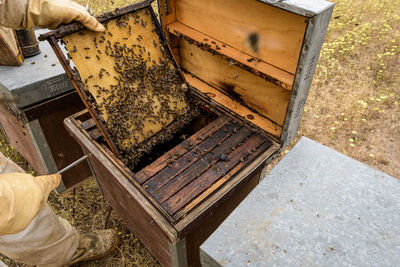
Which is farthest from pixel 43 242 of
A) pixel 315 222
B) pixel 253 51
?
pixel 253 51

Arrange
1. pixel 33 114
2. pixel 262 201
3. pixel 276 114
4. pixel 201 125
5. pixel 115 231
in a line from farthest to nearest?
1. pixel 115 231
2. pixel 201 125
3. pixel 33 114
4. pixel 276 114
5. pixel 262 201

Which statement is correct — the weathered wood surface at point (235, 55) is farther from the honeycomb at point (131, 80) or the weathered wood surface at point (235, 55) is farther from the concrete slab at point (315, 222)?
the concrete slab at point (315, 222)

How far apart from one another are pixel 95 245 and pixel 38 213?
70 cm

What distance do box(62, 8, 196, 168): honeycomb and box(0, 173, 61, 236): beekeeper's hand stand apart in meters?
0.62

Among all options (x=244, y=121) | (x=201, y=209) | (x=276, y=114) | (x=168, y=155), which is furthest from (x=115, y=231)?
(x=276, y=114)

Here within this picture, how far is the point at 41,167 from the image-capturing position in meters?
3.07

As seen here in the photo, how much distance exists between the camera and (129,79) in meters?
2.20

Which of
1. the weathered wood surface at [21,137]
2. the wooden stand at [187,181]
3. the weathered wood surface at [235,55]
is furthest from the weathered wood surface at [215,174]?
the weathered wood surface at [21,137]

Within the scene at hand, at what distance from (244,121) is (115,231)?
1.74 meters

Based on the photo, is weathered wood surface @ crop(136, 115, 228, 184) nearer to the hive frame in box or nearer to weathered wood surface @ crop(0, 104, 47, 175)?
the hive frame in box

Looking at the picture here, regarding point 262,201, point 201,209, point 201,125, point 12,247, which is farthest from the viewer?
point 201,125

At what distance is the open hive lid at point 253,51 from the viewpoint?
66.6 inches

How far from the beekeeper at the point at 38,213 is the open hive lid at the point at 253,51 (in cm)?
87

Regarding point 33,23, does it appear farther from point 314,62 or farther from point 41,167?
point 314,62
